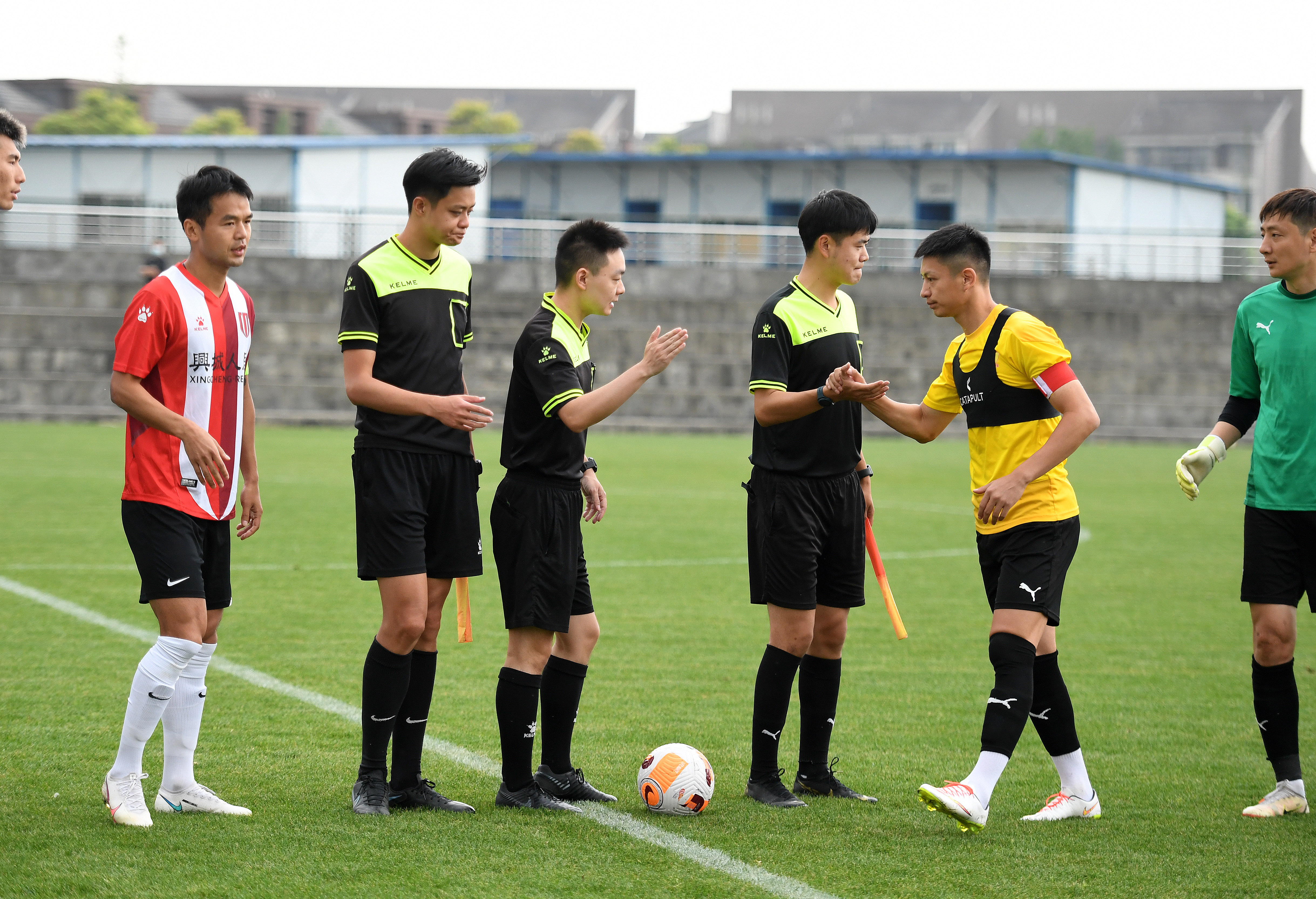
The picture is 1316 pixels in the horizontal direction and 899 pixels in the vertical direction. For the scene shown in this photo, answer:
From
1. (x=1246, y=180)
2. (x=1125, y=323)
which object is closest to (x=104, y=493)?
(x=1125, y=323)

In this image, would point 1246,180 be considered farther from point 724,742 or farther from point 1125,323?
point 724,742

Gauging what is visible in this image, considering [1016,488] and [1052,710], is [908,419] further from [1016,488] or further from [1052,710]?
[1052,710]

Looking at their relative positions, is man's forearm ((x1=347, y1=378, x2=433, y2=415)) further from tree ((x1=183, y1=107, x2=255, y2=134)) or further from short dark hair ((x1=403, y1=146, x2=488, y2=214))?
tree ((x1=183, y1=107, x2=255, y2=134))

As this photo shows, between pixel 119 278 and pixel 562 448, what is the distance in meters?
25.2

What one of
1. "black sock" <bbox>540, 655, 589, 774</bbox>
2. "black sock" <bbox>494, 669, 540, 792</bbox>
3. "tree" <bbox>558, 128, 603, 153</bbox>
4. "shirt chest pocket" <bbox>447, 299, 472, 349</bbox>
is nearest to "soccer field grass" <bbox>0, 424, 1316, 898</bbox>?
"black sock" <bbox>494, 669, 540, 792</bbox>

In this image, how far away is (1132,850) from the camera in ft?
15.4

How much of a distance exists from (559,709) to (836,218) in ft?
7.32

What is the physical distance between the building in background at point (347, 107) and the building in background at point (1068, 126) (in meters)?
7.21

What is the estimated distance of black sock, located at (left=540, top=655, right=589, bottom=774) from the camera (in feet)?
17.4

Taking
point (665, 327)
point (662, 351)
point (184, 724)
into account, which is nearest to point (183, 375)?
point (184, 724)

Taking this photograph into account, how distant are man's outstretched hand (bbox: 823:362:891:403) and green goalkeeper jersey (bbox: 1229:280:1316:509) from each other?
146 centimetres

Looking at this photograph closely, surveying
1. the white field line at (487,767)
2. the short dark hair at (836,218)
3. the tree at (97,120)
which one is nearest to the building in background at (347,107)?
the tree at (97,120)

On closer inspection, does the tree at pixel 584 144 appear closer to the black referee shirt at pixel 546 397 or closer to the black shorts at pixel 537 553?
the black referee shirt at pixel 546 397

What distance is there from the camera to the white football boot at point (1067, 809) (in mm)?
5074
